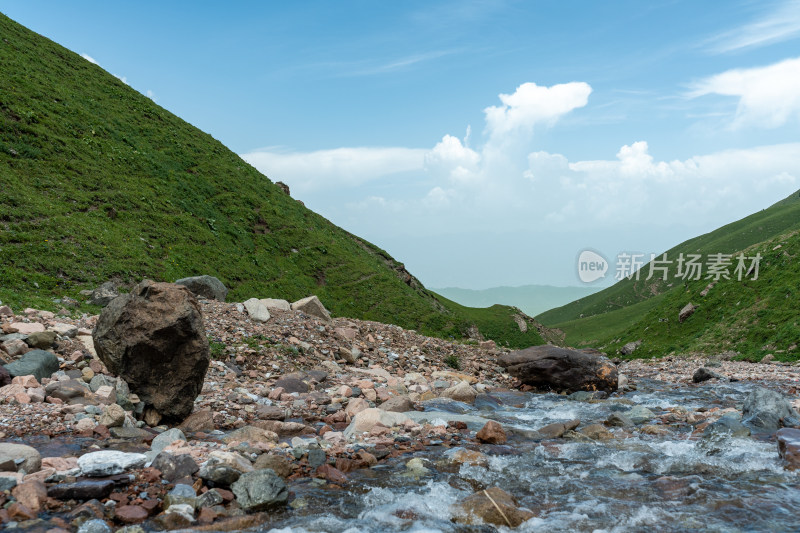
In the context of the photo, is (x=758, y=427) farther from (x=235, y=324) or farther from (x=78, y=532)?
(x=235, y=324)

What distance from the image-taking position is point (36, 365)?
12023mm

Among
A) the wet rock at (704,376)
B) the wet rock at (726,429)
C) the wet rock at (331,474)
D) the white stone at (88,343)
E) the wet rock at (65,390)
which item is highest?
the white stone at (88,343)

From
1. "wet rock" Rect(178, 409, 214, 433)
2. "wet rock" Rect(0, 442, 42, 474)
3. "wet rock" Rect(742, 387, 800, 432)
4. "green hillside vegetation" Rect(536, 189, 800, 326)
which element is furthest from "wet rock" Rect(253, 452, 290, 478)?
"green hillside vegetation" Rect(536, 189, 800, 326)

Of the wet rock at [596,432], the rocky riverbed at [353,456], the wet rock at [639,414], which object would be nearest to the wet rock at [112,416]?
the rocky riverbed at [353,456]

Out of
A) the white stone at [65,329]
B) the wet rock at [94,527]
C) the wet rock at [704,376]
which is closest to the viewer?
the wet rock at [94,527]

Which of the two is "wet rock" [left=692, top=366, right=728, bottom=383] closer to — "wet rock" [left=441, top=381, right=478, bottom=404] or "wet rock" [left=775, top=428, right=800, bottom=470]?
"wet rock" [left=441, top=381, right=478, bottom=404]

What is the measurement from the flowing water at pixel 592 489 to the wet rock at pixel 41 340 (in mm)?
9503

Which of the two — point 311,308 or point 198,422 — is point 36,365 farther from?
point 311,308

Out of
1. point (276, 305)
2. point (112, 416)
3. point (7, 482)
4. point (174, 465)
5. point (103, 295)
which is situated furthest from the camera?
point (276, 305)

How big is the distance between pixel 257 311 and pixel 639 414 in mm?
15237

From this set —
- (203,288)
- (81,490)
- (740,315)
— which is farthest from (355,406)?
(740,315)

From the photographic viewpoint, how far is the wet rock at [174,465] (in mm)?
8172

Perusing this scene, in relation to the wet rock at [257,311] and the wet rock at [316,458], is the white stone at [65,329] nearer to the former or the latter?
the wet rock at [257,311]

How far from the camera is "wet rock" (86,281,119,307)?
71.8 feet
